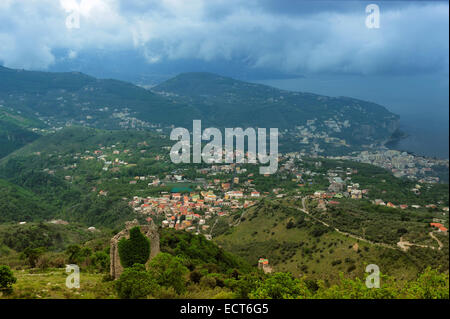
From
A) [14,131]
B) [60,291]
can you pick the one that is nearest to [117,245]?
[60,291]

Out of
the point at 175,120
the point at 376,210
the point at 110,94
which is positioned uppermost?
the point at 110,94

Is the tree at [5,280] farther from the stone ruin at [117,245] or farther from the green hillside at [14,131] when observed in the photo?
the green hillside at [14,131]

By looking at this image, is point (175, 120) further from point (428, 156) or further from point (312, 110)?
point (428, 156)

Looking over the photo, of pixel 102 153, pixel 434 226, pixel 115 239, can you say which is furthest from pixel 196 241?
pixel 102 153

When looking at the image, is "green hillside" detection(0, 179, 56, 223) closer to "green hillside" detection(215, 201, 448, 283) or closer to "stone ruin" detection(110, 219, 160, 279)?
"green hillside" detection(215, 201, 448, 283)

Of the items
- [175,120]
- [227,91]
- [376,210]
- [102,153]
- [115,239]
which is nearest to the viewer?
[115,239]

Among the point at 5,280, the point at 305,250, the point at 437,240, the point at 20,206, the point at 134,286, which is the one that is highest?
the point at 134,286

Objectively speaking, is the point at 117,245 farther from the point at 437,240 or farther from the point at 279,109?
the point at 279,109

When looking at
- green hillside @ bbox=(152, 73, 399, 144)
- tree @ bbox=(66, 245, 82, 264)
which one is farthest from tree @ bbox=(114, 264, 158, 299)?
green hillside @ bbox=(152, 73, 399, 144)
